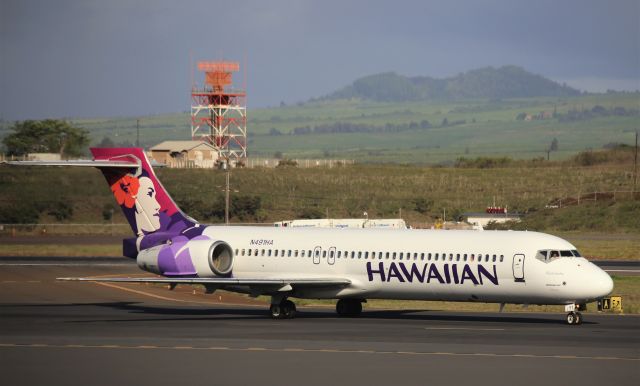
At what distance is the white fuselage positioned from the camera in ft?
129

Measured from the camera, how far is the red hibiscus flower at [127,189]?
46.4m

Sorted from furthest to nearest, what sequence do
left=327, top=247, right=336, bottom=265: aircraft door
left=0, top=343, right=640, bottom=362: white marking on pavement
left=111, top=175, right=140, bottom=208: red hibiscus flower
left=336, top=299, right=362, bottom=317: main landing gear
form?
left=111, top=175, right=140, bottom=208: red hibiscus flower → left=336, top=299, right=362, bottom=317: main landing gear → left=327, top=247, right=336, bottom=265: aircraft door → left=0, top=343, right=640, bottom=362: white marking on pavement

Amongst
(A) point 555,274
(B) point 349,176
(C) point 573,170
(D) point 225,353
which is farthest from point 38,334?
(C) point 573,170

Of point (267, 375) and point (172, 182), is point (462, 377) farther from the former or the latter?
point (172, 182)

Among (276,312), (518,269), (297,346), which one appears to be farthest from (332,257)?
(297,346)

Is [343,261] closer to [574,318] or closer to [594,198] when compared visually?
[574,318]

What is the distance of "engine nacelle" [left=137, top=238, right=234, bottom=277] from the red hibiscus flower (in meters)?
2.60

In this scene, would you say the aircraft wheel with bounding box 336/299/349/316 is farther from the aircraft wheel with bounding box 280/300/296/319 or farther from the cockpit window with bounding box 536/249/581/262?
the cockpit window with bounding box 536/249/581/262

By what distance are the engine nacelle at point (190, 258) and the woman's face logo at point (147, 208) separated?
4.38 feet

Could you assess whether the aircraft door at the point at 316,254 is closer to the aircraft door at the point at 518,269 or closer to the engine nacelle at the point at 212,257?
the engine nacelle at the point at 212,257

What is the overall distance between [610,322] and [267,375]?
57.3ft

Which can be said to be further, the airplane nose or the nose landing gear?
the nose landing gear

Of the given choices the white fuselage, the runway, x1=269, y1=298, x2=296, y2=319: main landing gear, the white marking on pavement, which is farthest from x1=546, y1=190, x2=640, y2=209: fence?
the white marking on pavement

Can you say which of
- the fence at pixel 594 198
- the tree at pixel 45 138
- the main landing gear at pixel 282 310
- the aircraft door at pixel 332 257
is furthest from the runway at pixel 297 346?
the tree at pixel 45 138
